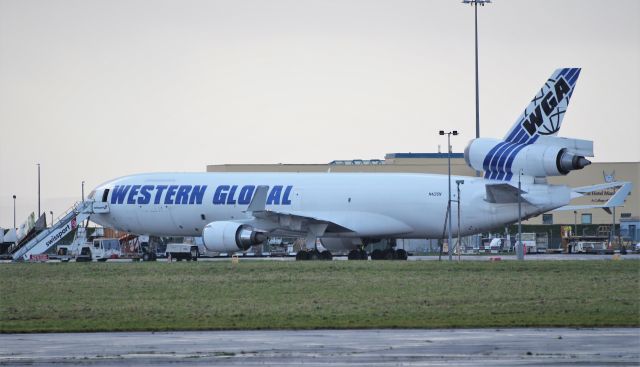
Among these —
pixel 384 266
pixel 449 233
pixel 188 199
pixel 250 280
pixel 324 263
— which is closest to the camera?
pixel 250 280

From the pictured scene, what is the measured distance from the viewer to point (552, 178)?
135 metres

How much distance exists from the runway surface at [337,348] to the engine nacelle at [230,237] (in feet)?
120

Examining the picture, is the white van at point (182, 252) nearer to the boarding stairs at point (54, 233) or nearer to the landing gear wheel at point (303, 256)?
the boarding stairs at point (54, 233)

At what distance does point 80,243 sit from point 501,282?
38.9 m

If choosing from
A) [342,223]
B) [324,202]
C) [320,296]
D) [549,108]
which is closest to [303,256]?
[342,223]

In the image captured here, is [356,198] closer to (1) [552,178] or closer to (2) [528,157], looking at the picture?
(2) [528,157]

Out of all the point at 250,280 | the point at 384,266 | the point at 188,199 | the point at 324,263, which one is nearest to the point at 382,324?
the point at 250,280

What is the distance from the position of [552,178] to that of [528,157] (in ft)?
237

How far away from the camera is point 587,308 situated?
35406 mm

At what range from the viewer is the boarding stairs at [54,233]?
249ft

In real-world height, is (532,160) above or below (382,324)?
above

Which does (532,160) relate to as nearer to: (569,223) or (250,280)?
(250,280)

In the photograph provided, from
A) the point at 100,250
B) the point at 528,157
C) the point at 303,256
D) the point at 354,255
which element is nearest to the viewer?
the point at 528,157

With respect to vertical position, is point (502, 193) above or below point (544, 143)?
below
